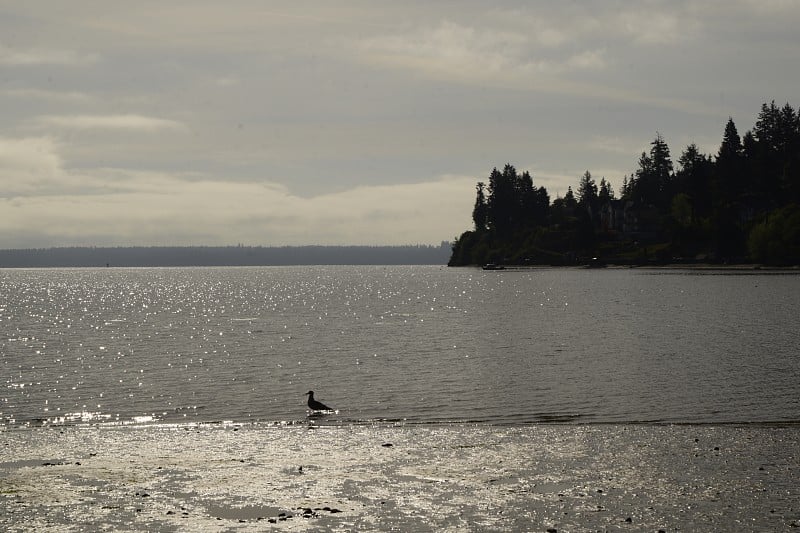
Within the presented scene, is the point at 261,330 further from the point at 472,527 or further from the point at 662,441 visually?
the point at 472,527

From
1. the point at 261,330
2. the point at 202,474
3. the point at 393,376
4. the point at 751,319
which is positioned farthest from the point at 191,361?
the point at 751,319

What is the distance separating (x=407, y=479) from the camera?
25266 mm

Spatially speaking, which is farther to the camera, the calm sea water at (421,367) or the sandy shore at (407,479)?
the calm sea water at (421,367)

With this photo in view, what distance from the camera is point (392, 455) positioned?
2870 centimetres

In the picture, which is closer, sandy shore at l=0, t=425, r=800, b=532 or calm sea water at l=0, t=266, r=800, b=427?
sandy shore at l=0, t=425, r=800, b=532

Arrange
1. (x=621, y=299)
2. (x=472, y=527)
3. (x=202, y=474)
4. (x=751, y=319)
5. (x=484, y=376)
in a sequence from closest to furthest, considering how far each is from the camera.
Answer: (x=472, y=527)
(x=202, y=474)
(x=484, y=376)
(x=751, y=319)
(x=621, y=299)

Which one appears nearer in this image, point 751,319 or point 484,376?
point 484,376

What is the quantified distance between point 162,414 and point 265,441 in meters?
9.65

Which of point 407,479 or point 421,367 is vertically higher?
point 407,479

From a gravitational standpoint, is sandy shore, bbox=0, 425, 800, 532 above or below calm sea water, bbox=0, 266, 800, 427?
above

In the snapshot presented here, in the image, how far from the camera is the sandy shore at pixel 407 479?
20859 millimetres

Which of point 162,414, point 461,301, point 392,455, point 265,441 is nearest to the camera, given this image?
point 392,455

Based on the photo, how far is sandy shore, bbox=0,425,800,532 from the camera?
2086cm

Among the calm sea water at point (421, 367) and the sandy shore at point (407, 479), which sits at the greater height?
the sandy shore at point (407, 479)
